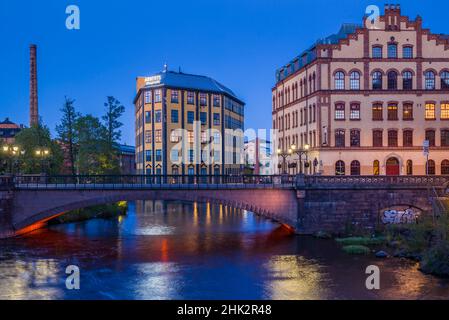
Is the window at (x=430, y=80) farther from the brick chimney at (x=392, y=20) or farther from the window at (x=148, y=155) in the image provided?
the window at (x=148, y=155)

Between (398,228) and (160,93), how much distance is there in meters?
54.4

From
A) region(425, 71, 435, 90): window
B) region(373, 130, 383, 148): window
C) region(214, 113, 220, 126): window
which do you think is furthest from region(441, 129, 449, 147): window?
region(214, 113, 220, 126): window

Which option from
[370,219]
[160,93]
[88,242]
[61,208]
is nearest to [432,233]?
[370,219]

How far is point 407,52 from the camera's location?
65.4 metres

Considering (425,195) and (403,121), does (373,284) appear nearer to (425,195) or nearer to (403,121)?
(425,195)

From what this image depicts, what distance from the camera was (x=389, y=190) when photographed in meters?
54.2

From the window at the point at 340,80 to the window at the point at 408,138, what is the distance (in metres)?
9.29

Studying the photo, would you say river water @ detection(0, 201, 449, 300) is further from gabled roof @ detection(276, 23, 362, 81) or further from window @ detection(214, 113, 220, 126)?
window @ detection(214, 113, 220, 126)

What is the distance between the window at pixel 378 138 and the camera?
216ft

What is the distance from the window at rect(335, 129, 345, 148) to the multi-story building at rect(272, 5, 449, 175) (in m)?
0.01

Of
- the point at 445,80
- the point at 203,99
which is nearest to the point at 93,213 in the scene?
the point at 203,99

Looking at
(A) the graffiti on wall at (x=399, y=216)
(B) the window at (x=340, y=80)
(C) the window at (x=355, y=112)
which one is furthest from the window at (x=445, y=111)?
(A) the graffiti on wall at (x=399, y=216)

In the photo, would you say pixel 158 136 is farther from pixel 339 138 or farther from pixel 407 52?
pixel 407 52

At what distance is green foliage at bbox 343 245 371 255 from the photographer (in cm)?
4500
